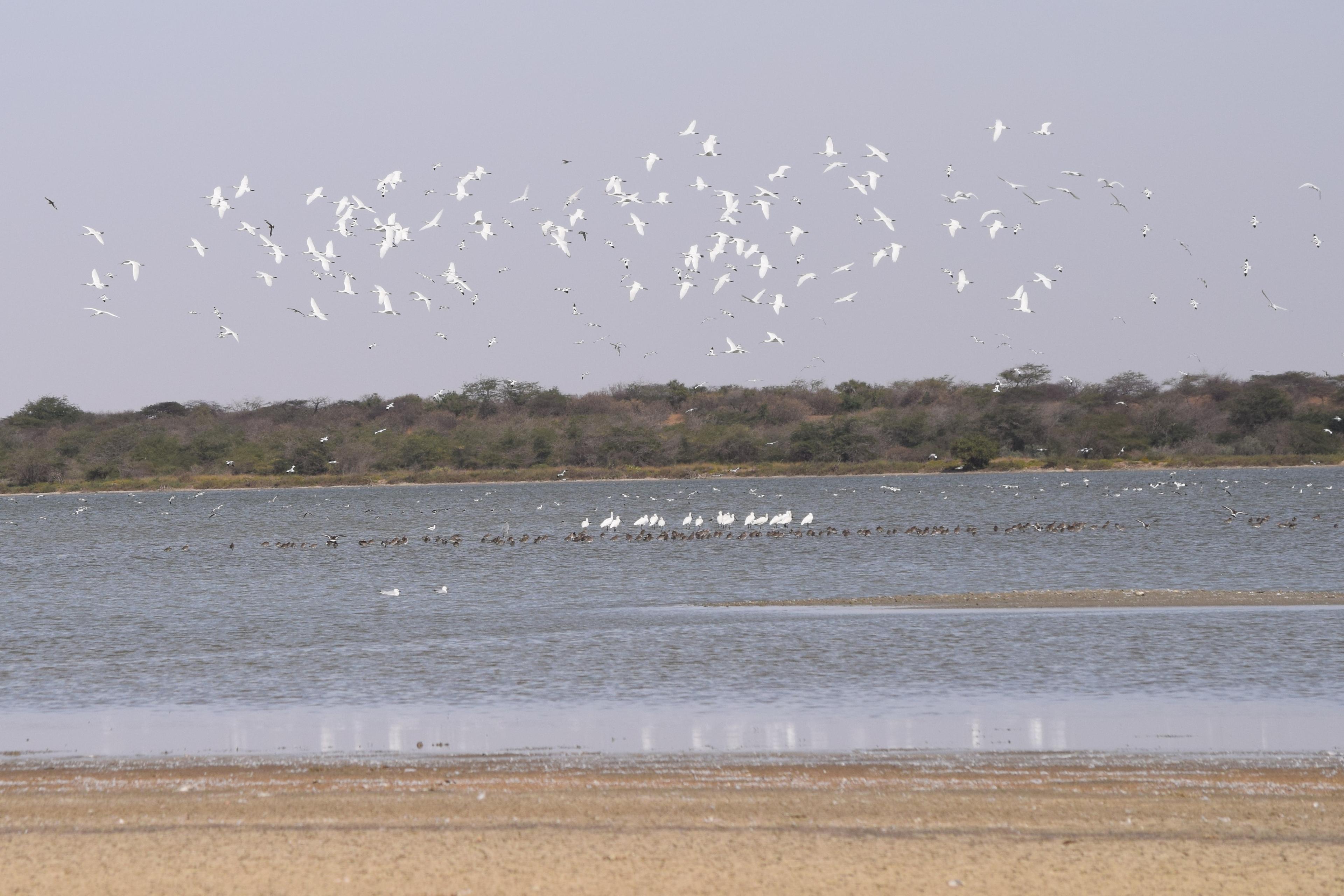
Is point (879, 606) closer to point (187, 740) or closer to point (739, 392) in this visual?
point (187, 740)

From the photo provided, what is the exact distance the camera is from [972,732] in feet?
42.0

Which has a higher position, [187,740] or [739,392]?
[739,392]

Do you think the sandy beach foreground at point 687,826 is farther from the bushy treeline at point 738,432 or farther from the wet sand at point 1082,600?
the bushy treeline at point 738,432

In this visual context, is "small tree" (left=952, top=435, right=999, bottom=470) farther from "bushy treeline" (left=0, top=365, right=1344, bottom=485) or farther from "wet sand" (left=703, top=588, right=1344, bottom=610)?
"wet sand" (left=703, top=588, right=1344, bottom=610)

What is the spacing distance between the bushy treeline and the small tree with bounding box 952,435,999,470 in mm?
172

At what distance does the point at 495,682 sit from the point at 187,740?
429 centimetres

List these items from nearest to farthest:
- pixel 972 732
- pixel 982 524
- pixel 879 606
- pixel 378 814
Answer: pixel 378 814, pixel 972 732, pixel 879 606, pixel 982 524

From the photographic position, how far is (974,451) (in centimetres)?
10400

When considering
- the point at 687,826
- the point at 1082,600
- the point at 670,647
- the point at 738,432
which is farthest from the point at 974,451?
the point at 687,826

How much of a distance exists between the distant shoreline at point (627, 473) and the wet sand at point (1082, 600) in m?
78.0

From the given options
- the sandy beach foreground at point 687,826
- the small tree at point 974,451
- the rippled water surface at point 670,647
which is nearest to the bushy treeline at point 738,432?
the small tree at point 974,451

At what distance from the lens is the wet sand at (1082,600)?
23703mm

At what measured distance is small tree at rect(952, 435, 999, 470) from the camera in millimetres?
103812

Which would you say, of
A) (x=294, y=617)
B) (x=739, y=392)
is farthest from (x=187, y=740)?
(x=739, y=392)
